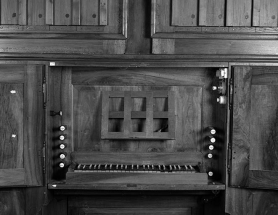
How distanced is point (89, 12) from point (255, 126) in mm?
1501

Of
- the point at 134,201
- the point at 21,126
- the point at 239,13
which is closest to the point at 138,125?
the point at 134,201

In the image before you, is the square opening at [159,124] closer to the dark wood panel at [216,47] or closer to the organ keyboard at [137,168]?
the organ keyboard at [137,168]

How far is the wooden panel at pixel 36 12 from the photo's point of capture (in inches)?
125

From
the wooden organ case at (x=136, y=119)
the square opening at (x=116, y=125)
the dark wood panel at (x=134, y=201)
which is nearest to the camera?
the wooden organ case at (x=136, y=119)

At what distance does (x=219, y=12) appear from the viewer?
320 cm

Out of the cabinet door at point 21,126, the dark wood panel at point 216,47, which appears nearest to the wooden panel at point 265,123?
the dark wood panel at point 216,47

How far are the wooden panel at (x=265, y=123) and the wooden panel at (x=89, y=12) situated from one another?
50.6 inches

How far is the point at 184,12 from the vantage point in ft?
10.5

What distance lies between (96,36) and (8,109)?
85 cm

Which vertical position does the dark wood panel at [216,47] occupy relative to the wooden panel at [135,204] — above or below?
above

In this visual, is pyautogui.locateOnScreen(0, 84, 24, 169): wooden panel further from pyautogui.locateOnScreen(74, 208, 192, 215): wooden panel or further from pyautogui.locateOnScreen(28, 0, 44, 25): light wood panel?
pyautogui.locateOnScreen(74, 208, 192, 215): wooden panel

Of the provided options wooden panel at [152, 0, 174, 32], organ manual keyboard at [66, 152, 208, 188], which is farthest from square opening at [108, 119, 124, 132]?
wooden panel at [152, 0, 174, 32]

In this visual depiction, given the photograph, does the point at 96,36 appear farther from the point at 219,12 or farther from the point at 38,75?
the point at 219,12

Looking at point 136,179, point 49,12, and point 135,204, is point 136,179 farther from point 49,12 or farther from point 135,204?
point 49,12
